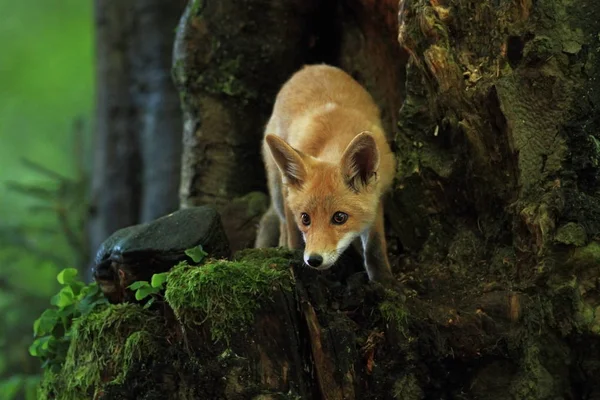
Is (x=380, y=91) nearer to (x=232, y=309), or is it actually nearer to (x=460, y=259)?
(x=460, y=259)

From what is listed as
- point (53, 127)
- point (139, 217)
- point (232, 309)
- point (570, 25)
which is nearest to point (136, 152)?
point (139, 217)

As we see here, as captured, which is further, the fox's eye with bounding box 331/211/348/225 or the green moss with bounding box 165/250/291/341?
the fox's eye with bounding box 331/211/348/225

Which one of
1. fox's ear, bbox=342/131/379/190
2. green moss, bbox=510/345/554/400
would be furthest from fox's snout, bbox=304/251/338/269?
green moss, bbox=510/345/554/400

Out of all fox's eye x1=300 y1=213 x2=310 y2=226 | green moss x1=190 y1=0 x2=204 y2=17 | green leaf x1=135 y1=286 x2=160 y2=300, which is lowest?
green leaf x1=135 y1=286 x2=160 y2=300

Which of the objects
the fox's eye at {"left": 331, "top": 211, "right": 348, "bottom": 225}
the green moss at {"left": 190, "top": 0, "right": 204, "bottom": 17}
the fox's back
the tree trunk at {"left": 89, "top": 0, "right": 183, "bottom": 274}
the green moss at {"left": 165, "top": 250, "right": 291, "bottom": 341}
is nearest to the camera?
the green moss at {"left": 165, "top": 250, "right": 291, "bottom": 341}

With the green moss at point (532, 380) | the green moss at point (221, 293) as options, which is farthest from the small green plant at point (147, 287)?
the green moss at point (532, 380)

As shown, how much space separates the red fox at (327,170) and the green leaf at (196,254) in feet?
2.18

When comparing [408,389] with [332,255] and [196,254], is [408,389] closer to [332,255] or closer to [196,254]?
[332,255]

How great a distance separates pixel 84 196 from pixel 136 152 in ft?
4.16

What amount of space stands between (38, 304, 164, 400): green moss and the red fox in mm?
1101

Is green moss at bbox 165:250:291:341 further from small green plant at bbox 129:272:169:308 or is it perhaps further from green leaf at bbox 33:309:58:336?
green leaf at bbox 33:309:58:336

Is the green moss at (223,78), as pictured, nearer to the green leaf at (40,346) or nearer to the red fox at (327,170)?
the red fox at (327,170)

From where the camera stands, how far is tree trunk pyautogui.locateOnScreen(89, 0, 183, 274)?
24.3 ft

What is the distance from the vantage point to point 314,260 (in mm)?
3617
